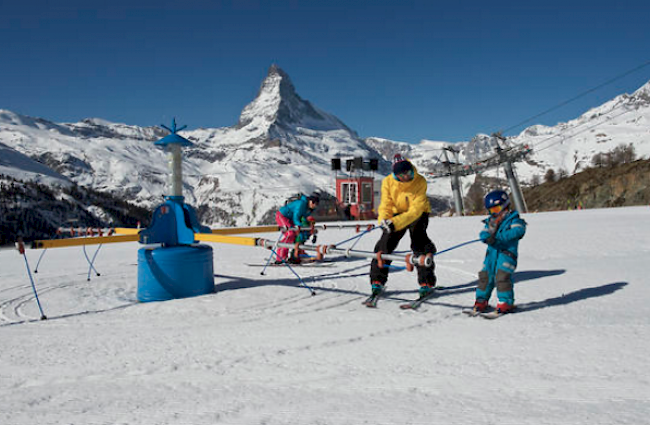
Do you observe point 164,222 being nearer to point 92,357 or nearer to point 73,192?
point 92,357

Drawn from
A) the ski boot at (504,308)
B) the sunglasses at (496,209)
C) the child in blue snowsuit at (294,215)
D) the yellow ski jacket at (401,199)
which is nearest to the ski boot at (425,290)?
the yellow ski jacket at (401,199)

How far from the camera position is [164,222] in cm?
569

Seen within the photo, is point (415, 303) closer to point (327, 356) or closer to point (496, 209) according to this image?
point (496, 209)

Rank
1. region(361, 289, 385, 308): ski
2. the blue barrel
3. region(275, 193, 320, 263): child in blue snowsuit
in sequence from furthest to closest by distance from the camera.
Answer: region(275, 193, 320, 263): child in blue snowsuit, the blue barrel, region(361, 289, 385, 308): ski

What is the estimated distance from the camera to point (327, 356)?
313cm

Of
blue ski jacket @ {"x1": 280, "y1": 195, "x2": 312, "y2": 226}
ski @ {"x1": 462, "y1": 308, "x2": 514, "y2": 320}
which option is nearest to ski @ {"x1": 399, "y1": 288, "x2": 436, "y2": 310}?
ski @ {"x1": 462, "y1": 308, "x2": 514, "y2": 320}

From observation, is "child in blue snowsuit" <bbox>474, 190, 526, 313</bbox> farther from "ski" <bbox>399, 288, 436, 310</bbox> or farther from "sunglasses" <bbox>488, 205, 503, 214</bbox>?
"ski" <bbox>399, 288, 436, 310</bbox>

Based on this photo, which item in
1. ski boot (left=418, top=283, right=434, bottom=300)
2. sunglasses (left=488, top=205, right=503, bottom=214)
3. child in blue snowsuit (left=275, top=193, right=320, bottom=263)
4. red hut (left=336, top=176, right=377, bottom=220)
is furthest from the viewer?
red hut (left=336, top=176, right=377, bottom=220)

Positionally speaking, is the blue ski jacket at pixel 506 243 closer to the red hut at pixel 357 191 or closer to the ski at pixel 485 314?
the ski at pixel 485 314

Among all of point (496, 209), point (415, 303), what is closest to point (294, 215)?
point (415, 303)

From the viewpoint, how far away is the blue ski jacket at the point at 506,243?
13.9 ft

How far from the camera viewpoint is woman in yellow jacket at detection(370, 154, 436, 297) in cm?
505

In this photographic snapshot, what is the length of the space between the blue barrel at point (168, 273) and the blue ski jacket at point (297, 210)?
416cm

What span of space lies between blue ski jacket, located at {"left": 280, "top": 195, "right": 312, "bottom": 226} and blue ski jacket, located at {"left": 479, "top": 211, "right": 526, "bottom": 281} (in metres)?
5.61
